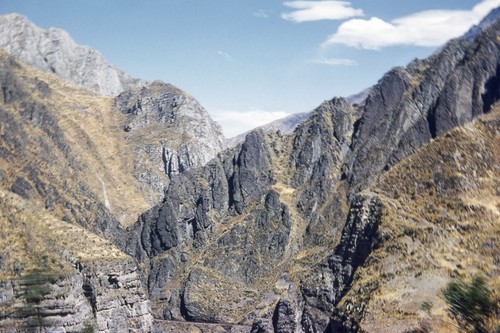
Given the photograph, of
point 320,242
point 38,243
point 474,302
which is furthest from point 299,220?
point 474,302

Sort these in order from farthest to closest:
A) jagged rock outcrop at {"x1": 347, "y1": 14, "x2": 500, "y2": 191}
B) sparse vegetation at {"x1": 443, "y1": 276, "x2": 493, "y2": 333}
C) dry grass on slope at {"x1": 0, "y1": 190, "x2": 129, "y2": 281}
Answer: jagged rock outcrop at {"x1": 347, "y1": 14, "x2": 500, "y2": 191}, dry grass on slope at {"x1": 0, "y1": 190, "x2": 129, "y2": 281}, sparse vegetation at {"x1": 443, "y1": 276, "x2": 493, "y2": 333}

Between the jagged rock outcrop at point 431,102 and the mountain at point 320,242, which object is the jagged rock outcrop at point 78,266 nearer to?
the mountain at point 320,242

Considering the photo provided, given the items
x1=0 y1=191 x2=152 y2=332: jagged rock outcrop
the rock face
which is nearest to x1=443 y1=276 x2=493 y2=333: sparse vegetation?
x1=0 y1=191 x2=152 y2=332: jagged rock outcrop

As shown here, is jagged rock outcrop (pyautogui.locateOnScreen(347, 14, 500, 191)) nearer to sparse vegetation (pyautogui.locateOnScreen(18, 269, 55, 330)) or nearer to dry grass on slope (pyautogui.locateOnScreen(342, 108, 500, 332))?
dry grass on slope (pyautogui.locateOnScreen(342, 108, 500, 332))

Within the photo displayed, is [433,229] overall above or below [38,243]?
below

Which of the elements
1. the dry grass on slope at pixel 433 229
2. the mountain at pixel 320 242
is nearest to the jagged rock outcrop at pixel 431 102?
the mountain at pixel 320 242

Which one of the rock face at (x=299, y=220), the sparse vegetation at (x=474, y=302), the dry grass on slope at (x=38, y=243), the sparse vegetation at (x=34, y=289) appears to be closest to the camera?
the sparse vegetation at (x=474, y=302)

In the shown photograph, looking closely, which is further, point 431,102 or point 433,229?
point 431,102

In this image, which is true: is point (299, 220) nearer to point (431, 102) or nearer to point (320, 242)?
point (320, 242)

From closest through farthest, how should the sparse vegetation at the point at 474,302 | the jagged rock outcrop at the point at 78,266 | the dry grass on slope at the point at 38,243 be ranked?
the sparse vegetation at the point at 474,302, the jagged rock outcrop at the point at 78,266, the dry grass on slope at the point at 38,243

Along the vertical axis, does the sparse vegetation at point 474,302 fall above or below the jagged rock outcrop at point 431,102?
below
